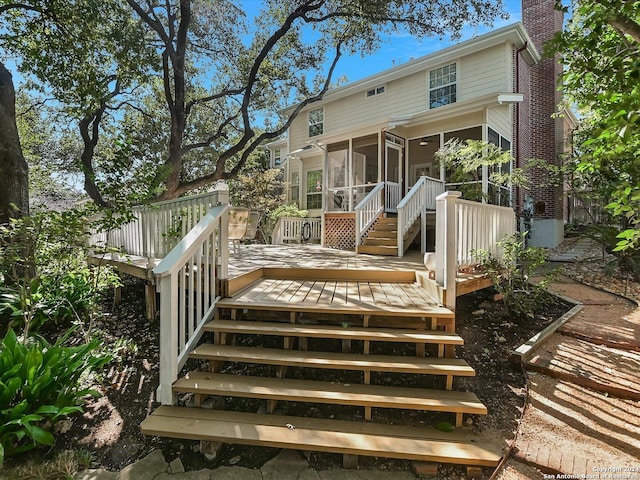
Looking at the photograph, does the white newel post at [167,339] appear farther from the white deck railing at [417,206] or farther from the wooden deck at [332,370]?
the white deck railing at [417,206]

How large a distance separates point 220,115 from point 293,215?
6.23 metres

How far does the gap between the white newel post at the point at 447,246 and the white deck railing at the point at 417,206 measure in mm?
3282

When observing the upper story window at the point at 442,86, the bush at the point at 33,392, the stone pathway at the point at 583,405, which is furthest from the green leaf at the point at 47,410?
the upper story window at the point at 442,86

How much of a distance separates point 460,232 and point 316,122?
10689 mm

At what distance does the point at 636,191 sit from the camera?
204cm

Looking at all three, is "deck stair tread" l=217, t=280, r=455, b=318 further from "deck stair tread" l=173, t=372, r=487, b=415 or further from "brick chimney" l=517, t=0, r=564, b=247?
"brick chimney" l=517, t=0, r=564, b=247

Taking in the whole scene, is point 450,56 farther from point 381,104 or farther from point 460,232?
point 460,232

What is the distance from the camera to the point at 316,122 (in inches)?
509

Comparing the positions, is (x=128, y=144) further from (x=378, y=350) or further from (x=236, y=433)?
(x=378, y=350)

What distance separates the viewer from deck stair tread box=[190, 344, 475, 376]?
7.94 ft

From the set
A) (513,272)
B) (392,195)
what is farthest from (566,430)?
(392,195)

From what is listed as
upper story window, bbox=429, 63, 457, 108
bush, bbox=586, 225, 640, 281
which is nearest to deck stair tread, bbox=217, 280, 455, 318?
A: bush, bbox=586, 225, 640, 281

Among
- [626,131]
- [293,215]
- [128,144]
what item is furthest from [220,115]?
[626,131]

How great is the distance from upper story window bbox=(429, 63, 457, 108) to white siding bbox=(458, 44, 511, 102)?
0.72 ft
